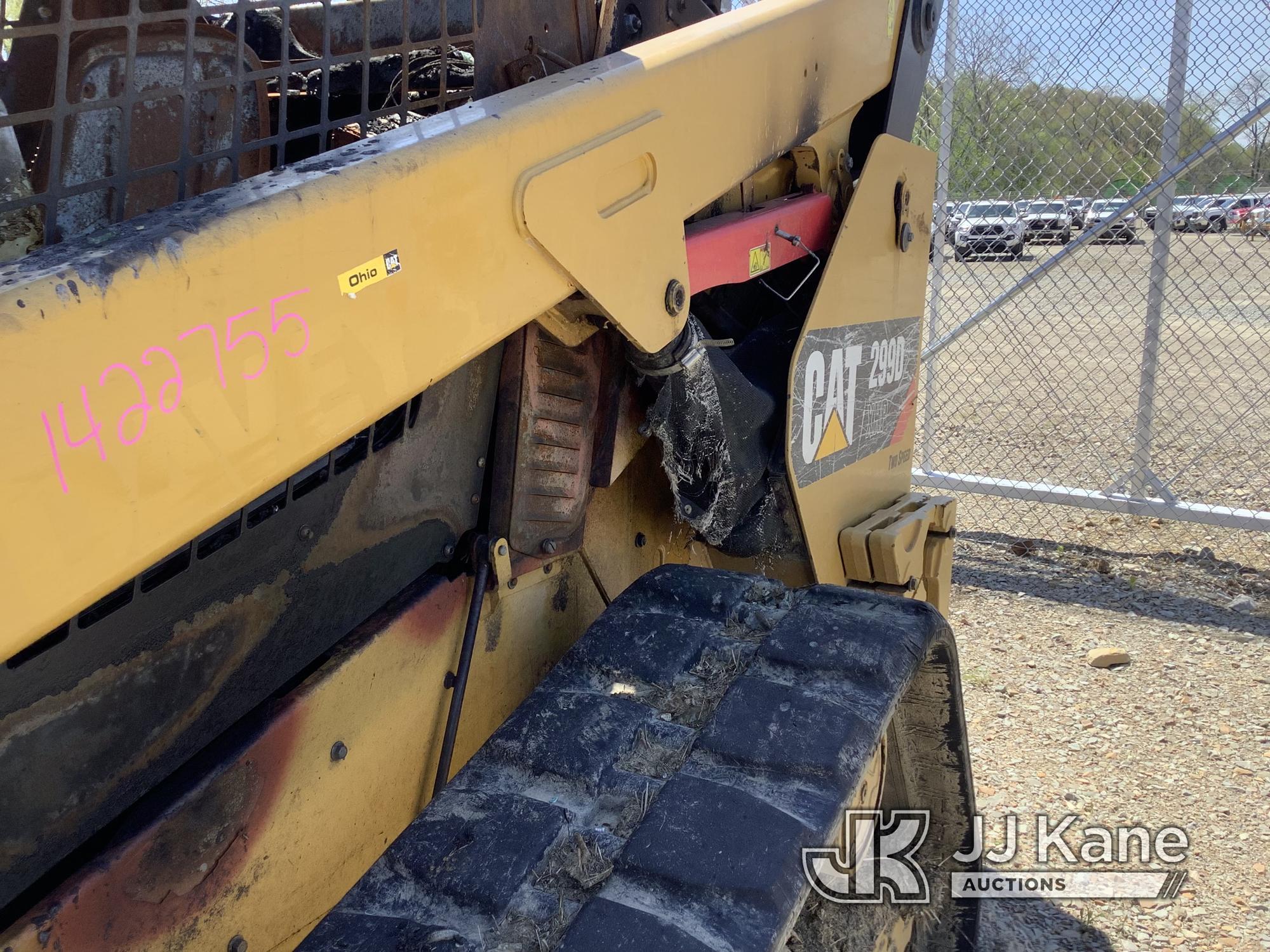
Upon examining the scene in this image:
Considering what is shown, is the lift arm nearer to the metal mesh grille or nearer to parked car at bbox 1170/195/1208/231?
the metal mesh grille

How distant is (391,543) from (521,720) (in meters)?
0.31

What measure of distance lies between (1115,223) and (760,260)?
3524 millimetres

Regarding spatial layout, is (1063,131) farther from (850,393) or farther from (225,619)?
(225,619)

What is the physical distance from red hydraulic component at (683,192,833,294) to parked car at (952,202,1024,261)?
12.0 ft

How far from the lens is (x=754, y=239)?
2.07 meters

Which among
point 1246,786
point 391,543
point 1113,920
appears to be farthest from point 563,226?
point 1246,786

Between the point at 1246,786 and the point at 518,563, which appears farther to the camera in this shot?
the point at 1246,786

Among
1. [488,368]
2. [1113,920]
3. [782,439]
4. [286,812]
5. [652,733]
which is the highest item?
[488,368]

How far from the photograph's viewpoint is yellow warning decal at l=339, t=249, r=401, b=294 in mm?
1111

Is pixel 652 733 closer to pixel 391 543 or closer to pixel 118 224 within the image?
pixel 391 543

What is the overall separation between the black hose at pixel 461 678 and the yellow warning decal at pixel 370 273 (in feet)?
2.17

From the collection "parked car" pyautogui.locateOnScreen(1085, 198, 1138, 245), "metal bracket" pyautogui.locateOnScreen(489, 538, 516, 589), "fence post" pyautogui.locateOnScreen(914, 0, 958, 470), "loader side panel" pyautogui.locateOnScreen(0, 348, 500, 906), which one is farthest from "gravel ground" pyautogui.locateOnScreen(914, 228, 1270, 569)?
"loader side panel" pyautogui.locateOnScreen(0, 348, 500, 906)

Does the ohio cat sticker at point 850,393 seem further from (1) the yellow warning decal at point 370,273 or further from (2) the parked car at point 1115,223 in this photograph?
(2) the parked car at point 1115,223

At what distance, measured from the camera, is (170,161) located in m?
1.24
